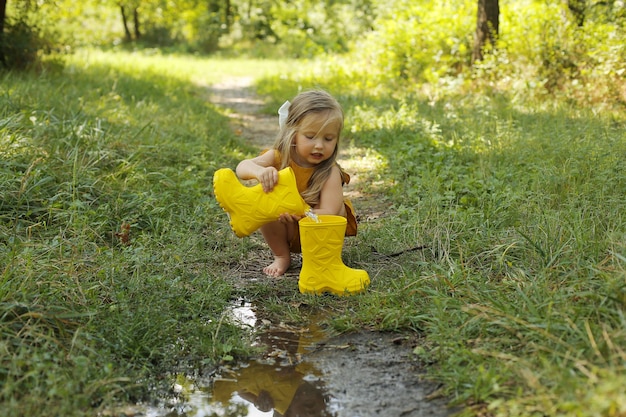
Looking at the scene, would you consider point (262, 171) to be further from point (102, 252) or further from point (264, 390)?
point (264, 390)

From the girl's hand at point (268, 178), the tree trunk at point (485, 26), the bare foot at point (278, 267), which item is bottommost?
the bare foot at point (278, 267)

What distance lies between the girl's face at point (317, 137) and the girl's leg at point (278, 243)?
0.40 metres

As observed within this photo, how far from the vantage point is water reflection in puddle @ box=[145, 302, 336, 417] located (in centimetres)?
213

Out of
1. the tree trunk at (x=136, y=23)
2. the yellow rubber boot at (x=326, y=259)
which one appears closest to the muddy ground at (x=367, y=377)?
the yellow rubber boot at (x=326, y=259)

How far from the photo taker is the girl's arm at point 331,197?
11.2 ft

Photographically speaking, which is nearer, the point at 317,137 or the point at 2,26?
the point at 317,137

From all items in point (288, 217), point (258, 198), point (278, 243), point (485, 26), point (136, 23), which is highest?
point (485, 26)

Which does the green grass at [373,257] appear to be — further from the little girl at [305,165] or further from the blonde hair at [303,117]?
the blonde hair at [303,117]

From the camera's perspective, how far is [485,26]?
331 inches

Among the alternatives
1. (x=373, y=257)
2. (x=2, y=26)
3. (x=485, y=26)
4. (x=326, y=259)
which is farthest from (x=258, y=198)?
(x=485, y=26)

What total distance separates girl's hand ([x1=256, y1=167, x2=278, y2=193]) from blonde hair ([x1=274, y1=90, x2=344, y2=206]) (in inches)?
9.6

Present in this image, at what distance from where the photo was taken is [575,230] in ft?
9.95

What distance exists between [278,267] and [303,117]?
2.71 ft

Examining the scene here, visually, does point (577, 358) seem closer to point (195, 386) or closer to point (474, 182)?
point (195, 386)
